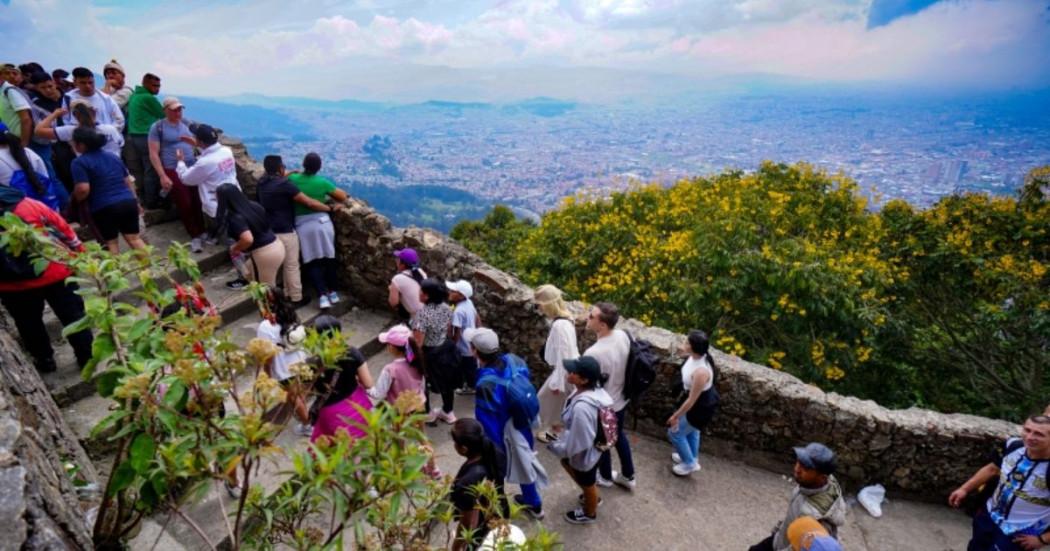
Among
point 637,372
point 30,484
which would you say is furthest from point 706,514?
point 30,484

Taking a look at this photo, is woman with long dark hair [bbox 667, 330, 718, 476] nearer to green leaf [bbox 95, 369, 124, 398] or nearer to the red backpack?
the red backpack

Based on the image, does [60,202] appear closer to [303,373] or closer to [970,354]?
[303,373]

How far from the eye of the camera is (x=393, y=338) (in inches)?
196

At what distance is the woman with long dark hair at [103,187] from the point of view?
17.6 feet

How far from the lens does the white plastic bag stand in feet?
17.5

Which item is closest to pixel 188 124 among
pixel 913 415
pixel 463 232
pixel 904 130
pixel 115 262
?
pixel 115 262

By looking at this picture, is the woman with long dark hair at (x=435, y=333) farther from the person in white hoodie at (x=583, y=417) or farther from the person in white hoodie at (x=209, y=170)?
the person in white hoodie at (x=209, y=170)

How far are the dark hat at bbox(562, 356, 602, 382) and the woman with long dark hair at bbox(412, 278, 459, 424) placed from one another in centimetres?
139

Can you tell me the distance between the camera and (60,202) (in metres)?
6.11

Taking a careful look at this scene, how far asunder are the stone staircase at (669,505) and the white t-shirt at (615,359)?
1.07 metres

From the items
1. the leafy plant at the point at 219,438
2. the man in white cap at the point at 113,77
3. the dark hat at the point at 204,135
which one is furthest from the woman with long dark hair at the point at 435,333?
the man in white cap at the point at 113,77

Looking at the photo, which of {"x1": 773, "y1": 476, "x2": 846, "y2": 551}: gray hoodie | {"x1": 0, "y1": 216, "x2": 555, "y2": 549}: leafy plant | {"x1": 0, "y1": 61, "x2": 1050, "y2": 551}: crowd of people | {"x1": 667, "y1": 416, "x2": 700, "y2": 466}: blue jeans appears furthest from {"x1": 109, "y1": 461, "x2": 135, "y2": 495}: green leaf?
{"x1": 667, "y1": 416, "x2": 700, "y2": 466}: blue jeans

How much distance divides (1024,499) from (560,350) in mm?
3688

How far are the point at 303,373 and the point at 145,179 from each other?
7122 mm
